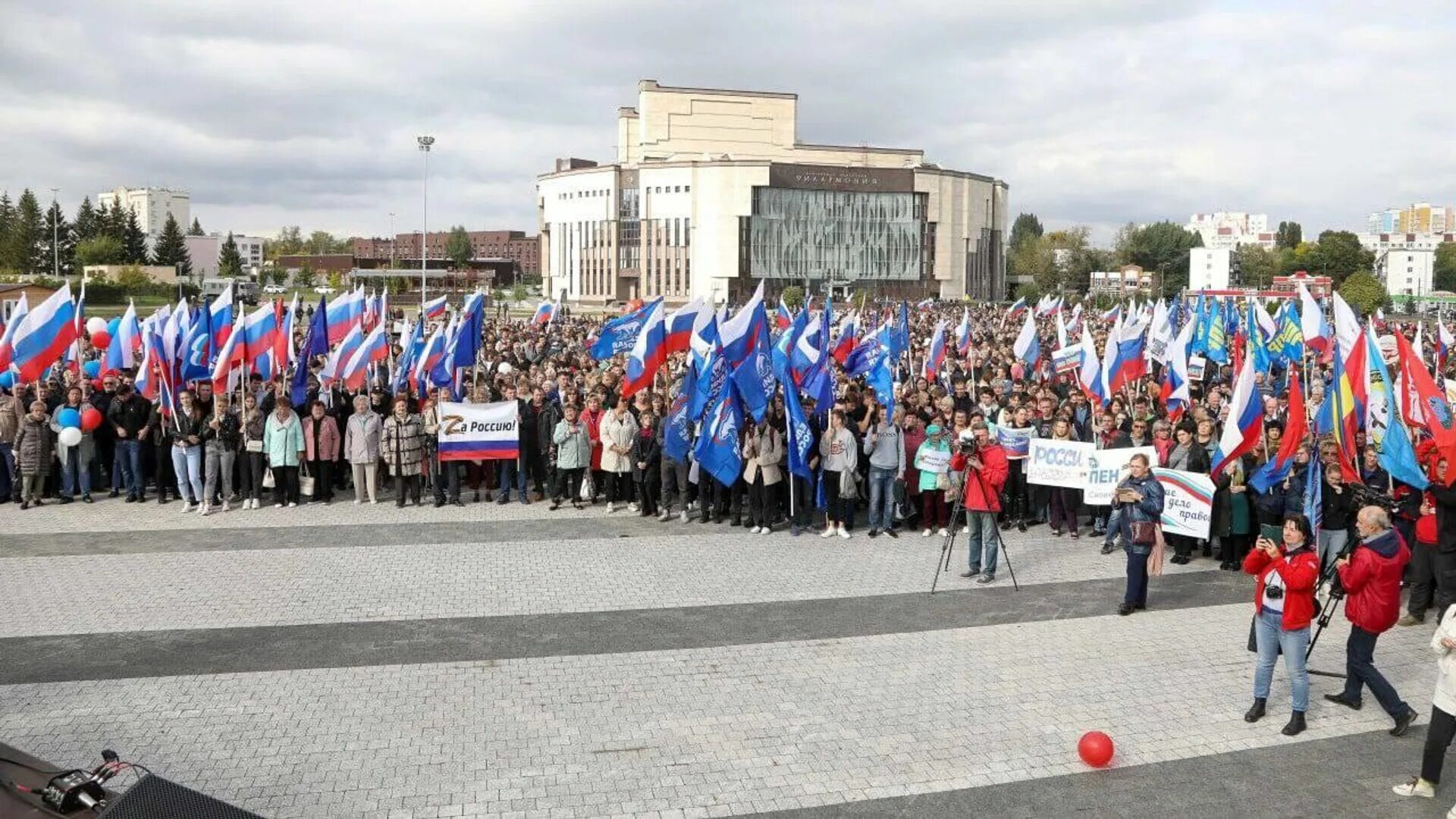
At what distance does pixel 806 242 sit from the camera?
381 ft

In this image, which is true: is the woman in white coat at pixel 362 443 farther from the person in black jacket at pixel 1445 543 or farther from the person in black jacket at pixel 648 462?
the person in black jacket at pixel 1445 543

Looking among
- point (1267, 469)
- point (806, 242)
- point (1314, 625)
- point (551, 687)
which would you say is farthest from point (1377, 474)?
point (806, 242)

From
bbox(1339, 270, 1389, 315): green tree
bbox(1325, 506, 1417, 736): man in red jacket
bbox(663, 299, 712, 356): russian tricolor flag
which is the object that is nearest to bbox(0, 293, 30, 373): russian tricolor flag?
bbox(663, 299, 712, 356): russian tricolor flag

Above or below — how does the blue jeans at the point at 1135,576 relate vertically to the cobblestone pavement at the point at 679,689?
above

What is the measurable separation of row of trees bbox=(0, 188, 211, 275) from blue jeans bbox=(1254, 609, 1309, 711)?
106 m

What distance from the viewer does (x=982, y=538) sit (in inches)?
479

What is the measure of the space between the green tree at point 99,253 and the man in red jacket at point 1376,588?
107 meters

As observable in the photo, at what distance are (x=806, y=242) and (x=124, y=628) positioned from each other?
109 metres

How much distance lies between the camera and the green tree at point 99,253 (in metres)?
97.2

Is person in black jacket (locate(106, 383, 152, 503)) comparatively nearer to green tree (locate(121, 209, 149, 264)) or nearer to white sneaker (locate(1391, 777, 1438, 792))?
white sneaker (locate(1391, 777, 1438, 792))

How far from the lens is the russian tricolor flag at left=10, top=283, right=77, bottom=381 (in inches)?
639

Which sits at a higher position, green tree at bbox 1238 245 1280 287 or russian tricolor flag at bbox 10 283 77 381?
green tree at bbox 1238 245 1280 287

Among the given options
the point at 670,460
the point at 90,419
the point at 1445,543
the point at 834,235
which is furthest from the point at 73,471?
the point at 834,235

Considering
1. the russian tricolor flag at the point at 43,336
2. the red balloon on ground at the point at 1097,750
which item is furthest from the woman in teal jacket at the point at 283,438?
the red balloon on ground at the point at 1097,750
